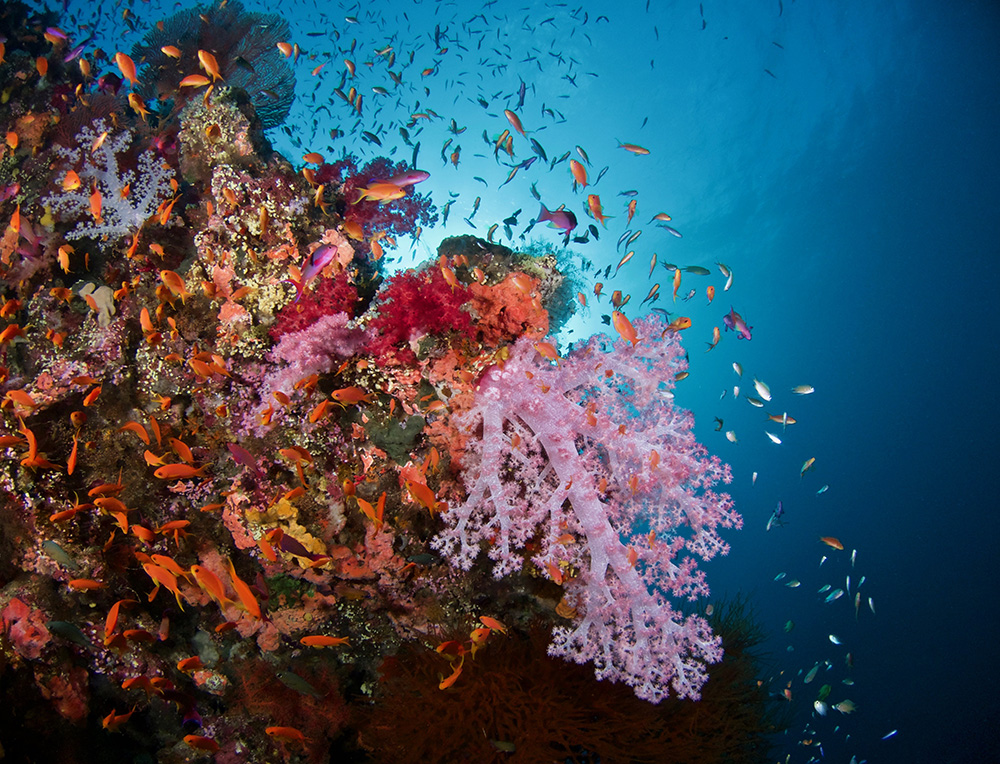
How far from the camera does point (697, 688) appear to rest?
3555mm

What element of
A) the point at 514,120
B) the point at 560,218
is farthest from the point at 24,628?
the point at 514,120

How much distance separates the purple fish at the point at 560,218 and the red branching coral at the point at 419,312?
1.96 m

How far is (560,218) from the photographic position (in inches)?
204

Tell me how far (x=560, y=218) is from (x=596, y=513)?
11.7 feet

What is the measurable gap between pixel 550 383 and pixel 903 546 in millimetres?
75580

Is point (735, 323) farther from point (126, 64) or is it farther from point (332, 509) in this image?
point (126, 64)

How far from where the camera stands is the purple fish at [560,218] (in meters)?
5.09

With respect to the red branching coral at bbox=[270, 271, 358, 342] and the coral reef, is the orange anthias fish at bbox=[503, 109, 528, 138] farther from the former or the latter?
the red branching coral at bbox=[270, 271, 358, 342]

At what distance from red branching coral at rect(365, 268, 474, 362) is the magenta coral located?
591mm

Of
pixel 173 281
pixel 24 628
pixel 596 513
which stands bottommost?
pixel 24 628

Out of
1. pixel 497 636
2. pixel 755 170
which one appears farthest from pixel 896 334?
pixel 497 636

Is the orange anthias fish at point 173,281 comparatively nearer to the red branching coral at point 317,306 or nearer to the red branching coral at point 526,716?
the red branching coral at point 317,306

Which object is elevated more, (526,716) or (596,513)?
(596,513)

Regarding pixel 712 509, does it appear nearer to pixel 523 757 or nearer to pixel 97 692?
pixel 523 757
